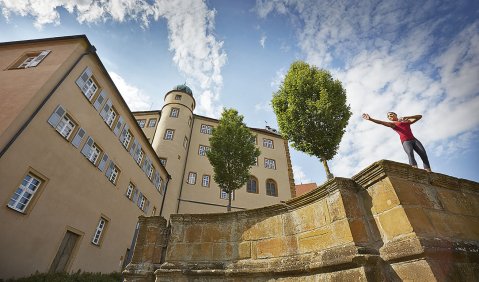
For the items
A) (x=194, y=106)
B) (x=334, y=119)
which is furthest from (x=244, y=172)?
(x=194, y=106)

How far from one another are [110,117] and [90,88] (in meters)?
2.30

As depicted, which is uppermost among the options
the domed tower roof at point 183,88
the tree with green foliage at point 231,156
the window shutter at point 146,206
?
the domed tower roof at point 183,88

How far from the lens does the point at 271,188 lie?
28266mm

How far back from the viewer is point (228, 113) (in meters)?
19.5

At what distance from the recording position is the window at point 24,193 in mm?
9391

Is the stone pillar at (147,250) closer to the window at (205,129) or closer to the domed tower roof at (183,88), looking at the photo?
the window at (205,129)

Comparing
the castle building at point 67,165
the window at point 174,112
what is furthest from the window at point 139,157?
the window at point 174,112

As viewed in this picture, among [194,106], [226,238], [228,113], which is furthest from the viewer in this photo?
[194,106]

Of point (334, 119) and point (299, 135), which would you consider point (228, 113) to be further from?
point (334, 119)

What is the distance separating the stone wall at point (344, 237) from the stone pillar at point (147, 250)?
0.8 inches

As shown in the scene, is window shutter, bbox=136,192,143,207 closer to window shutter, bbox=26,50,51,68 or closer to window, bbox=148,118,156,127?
window shutter, bbox=26,50,51,68

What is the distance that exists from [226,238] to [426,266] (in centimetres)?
329

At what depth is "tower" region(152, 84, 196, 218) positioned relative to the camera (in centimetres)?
2468

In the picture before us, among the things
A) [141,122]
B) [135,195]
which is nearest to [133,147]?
[135,195]
